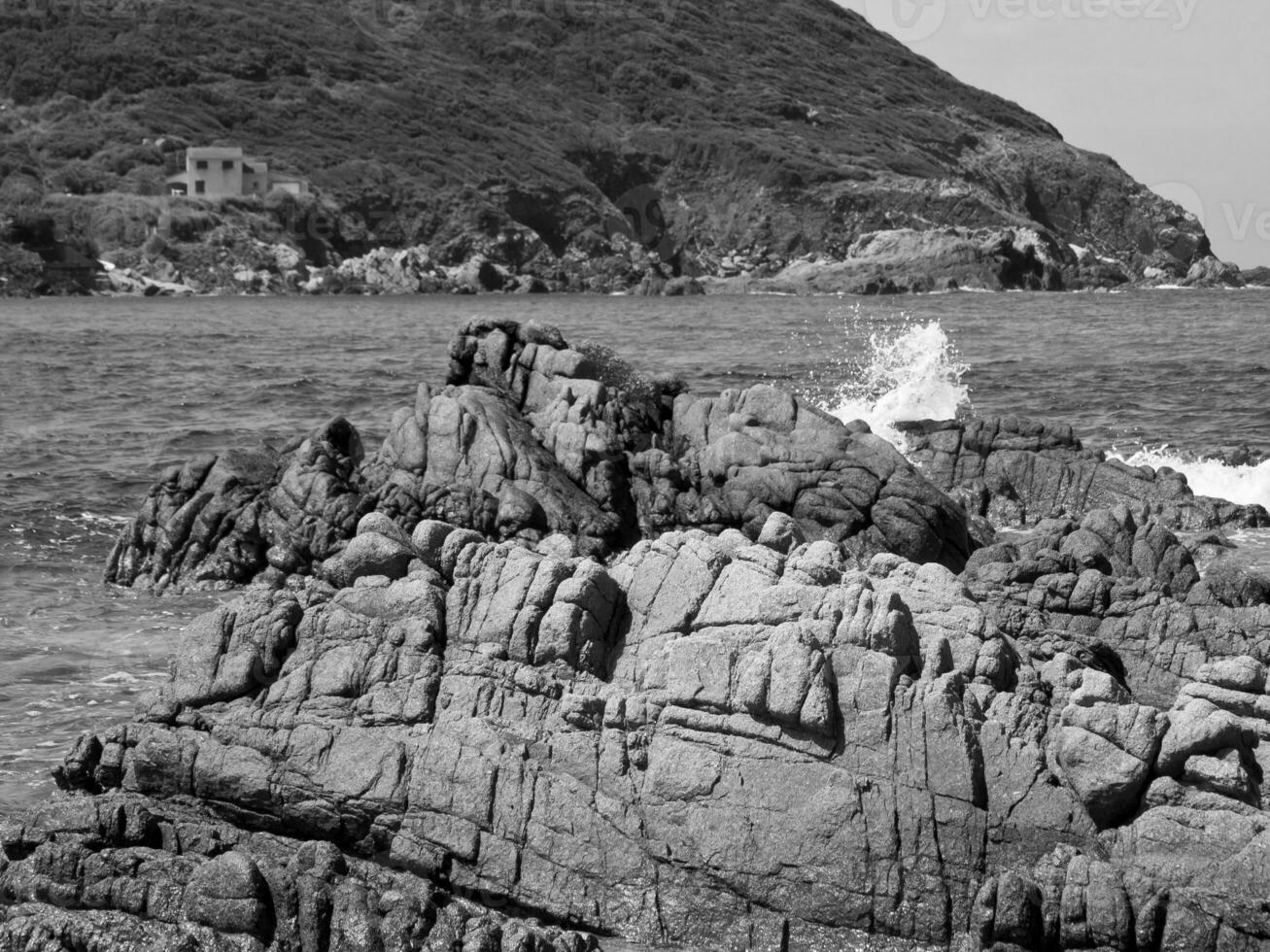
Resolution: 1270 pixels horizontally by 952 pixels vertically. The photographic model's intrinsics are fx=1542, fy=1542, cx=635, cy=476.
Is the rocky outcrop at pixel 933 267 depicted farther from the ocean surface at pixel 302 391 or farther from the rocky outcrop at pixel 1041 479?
the rocky outcrop at pixel 1041 479

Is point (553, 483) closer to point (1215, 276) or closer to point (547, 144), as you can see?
point (547, 144)

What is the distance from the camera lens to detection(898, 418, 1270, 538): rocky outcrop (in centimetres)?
A: 2270

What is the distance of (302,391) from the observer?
131 ft

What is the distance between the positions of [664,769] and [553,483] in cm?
1028

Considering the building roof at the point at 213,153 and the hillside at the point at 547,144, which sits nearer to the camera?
the building roof at the point at 213,153

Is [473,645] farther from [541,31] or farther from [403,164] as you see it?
[541,31]

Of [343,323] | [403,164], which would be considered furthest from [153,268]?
[343,323]

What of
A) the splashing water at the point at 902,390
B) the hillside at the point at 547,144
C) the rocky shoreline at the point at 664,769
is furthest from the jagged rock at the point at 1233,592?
the hillside at the point at 547,144

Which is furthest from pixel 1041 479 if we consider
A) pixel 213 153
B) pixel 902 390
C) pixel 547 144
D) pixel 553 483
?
pixel 547 144

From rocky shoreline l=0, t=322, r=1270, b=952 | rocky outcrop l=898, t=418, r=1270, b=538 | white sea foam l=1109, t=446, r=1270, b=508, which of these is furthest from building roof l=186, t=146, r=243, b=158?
rocky shoreline l=0, t=322, r=1270, b=952

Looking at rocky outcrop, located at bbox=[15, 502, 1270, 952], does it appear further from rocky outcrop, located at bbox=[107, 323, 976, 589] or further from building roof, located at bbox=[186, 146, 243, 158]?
building roof, located at bbox=[186, 146, 243, 158]

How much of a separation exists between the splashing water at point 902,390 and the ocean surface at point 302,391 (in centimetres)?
→ 8

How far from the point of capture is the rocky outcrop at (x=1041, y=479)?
22703 mm

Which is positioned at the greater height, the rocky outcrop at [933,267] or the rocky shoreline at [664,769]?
the rocky outcrop at [933,267]
